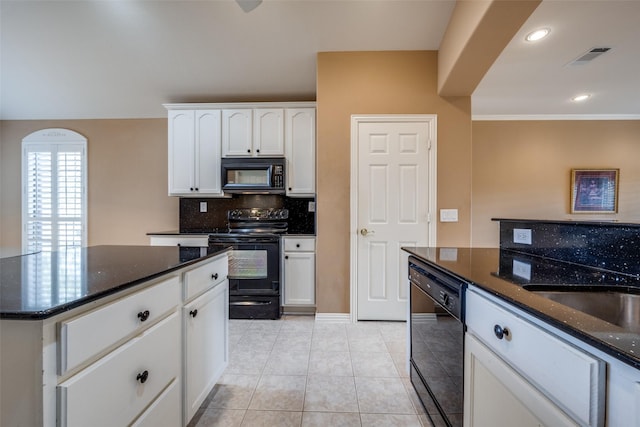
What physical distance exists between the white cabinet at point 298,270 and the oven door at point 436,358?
1.44 m

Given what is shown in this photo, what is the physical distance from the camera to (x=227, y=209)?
12.3 ft

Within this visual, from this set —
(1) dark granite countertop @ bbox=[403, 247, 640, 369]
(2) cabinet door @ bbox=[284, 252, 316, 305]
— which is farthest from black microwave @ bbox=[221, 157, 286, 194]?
(1) dark granite countertop @ bbox=[403, 247, 640, 369]

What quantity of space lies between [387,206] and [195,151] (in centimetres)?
240

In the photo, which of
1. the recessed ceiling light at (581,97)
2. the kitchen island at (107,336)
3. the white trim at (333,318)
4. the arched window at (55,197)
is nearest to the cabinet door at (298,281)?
the white trim at (333,318)

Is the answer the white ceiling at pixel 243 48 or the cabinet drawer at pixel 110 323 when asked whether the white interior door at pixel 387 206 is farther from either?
the cabinet drawer at pixel 110 323

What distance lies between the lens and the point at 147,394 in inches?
38.0

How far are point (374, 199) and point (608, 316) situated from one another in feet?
6.41

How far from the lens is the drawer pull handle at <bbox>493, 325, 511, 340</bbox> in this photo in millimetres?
804

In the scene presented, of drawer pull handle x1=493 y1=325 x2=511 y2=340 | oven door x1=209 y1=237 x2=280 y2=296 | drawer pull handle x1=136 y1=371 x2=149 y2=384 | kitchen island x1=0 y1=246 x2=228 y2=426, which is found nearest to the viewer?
kitchen island x1=0 y1=246 x2=228 y2=426

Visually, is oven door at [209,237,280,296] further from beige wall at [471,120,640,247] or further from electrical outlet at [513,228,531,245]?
beige wall at [471,120,640,247]

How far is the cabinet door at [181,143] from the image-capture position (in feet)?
10.8

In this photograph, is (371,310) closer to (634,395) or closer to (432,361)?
(432,361)

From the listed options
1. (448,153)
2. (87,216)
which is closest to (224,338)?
(448,153)

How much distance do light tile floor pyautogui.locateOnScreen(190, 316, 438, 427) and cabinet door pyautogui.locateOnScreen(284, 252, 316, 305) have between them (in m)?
0.35
